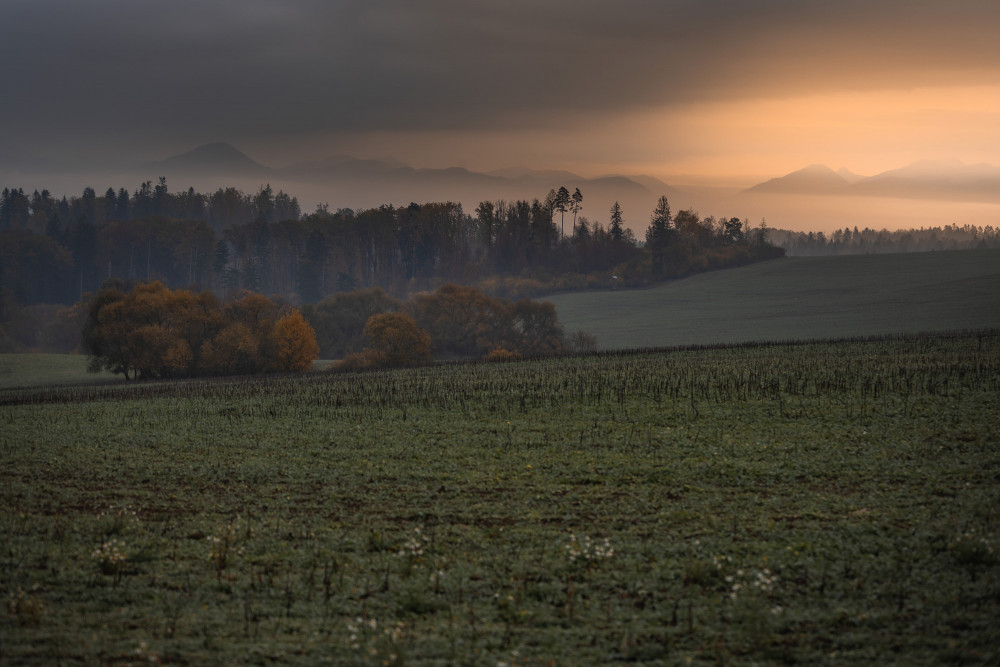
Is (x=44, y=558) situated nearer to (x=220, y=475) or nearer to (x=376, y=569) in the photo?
(x=376, y=569)

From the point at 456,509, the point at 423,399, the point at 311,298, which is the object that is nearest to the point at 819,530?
the point at 456,509

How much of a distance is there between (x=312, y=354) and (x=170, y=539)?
2681 inches

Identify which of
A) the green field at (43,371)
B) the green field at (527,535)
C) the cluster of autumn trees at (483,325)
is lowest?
the green field at (527,535)

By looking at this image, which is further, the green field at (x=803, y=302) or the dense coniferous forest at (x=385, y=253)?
the dense coniferous forest at (x=385, y=253)

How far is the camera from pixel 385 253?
184 m

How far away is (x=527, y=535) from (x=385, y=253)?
564 ft

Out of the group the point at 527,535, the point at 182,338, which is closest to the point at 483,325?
the point at 182,338

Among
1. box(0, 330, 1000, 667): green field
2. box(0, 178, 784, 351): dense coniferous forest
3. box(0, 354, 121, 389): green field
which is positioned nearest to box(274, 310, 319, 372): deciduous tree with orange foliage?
box(0, 354, 121, 389): green field

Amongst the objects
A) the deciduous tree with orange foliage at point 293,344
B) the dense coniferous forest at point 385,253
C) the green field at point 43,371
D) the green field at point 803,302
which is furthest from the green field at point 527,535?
the dense coniferous forest at point 385,253

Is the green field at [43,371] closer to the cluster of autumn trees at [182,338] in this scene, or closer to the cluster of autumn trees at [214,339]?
the cluster of autumn trees at [214,339]

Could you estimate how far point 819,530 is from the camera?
52.6ft

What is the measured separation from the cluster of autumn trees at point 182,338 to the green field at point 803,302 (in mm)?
41504

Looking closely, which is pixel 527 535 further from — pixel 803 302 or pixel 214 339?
pixel 803 302

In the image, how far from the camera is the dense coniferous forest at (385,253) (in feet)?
538
